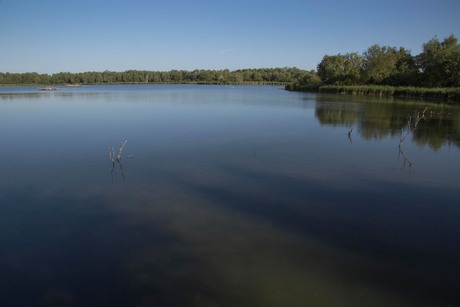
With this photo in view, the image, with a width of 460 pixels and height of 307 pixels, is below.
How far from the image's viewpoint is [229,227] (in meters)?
6.02


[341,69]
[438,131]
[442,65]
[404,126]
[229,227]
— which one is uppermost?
[341,69]

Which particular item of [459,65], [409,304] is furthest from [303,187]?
[459,65]

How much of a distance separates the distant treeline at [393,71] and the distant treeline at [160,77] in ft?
178

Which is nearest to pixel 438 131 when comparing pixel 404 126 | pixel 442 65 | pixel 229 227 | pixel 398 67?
pixel 404 126

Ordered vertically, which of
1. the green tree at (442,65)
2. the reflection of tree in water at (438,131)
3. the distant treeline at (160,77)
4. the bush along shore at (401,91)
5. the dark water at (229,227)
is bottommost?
the dark water at (229,227)

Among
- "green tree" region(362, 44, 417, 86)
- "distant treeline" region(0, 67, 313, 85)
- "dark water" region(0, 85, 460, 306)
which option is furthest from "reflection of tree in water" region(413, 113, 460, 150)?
"distant treeline" region(0, 67, 313, 85)

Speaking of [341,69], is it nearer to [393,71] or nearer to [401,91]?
[393,71]

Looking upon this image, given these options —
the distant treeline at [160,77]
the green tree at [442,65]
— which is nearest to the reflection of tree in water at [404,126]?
the green tree at [442,65]

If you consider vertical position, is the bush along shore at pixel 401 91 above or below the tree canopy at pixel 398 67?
below

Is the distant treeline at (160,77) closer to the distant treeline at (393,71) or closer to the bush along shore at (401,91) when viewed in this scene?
the distant treeline at (393,71)

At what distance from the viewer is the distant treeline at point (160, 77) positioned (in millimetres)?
120750

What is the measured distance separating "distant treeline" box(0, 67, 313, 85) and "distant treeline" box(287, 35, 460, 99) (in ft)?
178

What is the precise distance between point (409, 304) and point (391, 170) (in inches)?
263

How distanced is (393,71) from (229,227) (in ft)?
195
